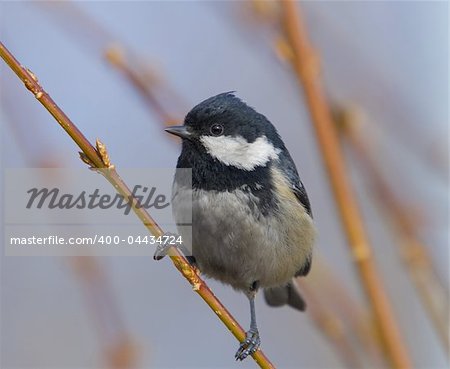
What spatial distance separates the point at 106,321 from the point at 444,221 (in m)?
1.36

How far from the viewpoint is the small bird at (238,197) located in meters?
2.82

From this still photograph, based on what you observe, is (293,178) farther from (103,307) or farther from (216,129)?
(103,307)

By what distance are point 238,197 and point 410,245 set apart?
752 mm

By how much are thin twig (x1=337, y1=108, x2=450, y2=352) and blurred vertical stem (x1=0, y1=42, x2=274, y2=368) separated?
0.56 m

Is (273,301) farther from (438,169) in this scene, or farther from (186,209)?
(438,169)

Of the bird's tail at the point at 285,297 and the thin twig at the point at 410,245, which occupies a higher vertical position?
the thin twig at the point at 410,245

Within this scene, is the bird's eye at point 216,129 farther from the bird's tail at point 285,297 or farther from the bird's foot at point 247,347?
the bird's tail at point 285,297

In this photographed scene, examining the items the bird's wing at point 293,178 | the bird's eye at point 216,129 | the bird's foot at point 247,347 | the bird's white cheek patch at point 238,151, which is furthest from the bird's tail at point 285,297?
the bird's eye at point 216,129

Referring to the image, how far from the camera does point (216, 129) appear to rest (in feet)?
9.61

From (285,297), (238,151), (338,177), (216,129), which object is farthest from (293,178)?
(338,177)

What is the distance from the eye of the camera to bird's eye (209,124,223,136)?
2.92 metres

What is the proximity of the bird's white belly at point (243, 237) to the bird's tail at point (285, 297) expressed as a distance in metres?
0.50

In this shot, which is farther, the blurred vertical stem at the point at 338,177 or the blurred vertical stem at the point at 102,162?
the blurred vertical stem at the point at 338,177

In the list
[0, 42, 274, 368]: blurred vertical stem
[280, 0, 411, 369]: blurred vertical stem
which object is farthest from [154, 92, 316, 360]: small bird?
[280, 0, 411, 369]: blurred vertical stem
